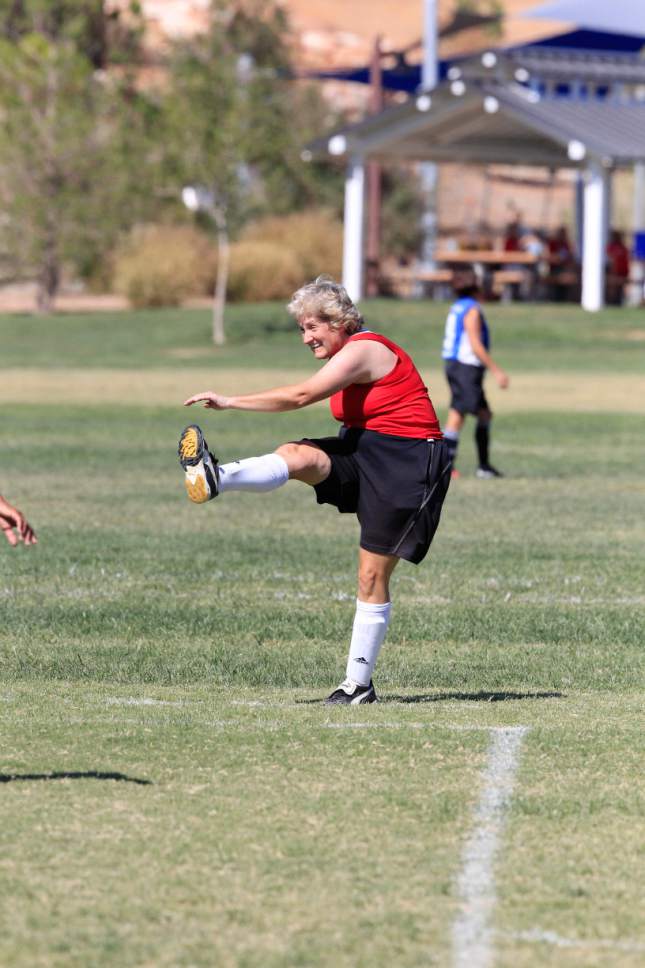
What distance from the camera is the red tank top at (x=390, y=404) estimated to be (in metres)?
7.86

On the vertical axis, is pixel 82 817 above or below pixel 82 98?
below

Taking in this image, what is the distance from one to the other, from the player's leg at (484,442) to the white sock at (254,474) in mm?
9932

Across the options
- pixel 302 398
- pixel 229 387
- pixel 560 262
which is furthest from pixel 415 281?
pixel 302 398

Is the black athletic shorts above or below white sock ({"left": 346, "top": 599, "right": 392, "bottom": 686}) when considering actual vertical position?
above

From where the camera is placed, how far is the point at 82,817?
238 inches

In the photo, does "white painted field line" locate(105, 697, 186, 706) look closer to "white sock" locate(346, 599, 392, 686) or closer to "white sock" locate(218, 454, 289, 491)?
"white sock" locate(346, 599, 392, 686)

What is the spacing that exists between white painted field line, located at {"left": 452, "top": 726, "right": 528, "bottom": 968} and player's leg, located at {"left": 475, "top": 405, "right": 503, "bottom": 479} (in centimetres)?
1008

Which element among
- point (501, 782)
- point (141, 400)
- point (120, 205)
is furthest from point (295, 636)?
point (120, 205)

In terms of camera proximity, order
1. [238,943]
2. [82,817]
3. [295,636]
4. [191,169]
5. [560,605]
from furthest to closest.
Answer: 1. [191,169]
2. [560,605]
3. [295,636]
4. [82,817]
5. [238,943]

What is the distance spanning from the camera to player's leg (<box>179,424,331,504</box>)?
745cm

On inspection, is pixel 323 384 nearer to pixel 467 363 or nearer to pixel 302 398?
pixel 302 398

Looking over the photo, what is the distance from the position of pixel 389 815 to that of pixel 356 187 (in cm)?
3929

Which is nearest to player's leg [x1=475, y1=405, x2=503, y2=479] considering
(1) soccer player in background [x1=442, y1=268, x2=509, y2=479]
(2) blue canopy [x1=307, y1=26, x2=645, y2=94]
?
(1) soccer player in background [x1=442, y1=268, x2=509, y2=479]

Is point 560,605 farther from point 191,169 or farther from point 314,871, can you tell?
point 191,169
